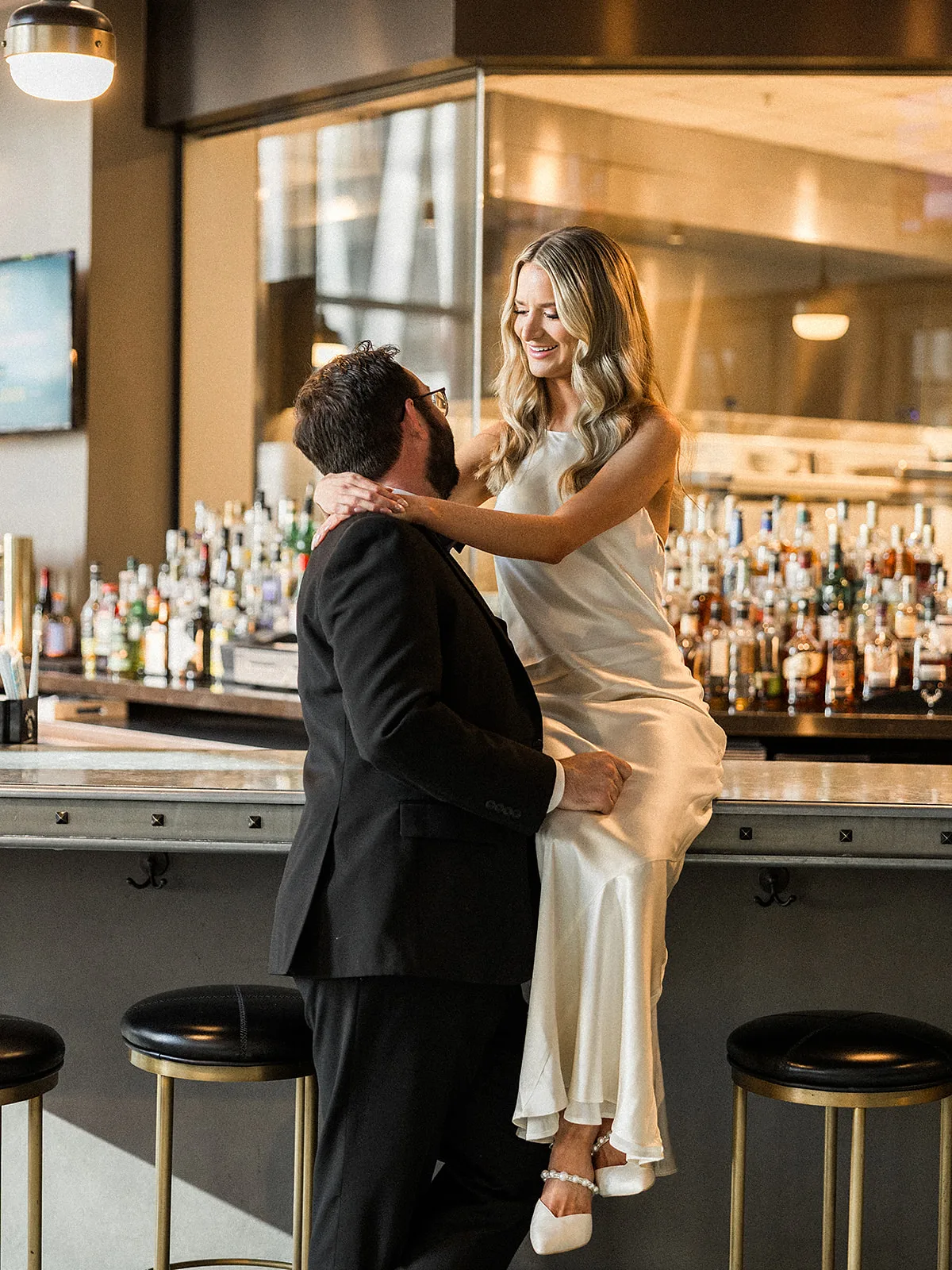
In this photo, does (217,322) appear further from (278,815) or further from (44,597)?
(278,815)

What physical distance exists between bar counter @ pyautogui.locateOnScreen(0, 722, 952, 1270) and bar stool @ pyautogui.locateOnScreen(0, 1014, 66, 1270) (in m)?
0.26

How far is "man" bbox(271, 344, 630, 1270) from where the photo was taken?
5.73 feet

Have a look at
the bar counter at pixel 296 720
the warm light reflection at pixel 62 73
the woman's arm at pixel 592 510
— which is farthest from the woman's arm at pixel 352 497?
the warm light reflection at pixel 62 73

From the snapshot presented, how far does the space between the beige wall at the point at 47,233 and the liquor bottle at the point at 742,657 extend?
2.60 meters

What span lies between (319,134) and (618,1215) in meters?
4.17

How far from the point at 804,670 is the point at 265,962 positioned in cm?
222

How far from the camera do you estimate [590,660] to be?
7.14ft

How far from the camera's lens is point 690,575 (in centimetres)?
461

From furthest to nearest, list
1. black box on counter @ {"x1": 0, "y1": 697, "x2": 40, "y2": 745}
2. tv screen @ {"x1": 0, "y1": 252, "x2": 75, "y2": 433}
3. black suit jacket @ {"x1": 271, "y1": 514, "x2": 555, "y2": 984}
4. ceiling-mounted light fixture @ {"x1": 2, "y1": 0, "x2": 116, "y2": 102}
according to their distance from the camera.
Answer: tv screen @ {"x1": 0, "y1": 252, "x2": 75, "y2": 433} → ceiling-mounted light fixture @ {"x1": 2, "y1": 0, "x2": 116, "y2": 102} → black box on counter @ {"x1": 0, "y1": 697, "x2": 40, "y2": 745} → black suit jacket @ {"x1": 271, "y1": 514, "x2": 555, "y2": 984}

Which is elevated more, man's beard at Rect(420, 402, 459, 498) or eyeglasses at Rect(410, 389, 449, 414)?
eyeglasses at Rect(410, 389, 449, 414)

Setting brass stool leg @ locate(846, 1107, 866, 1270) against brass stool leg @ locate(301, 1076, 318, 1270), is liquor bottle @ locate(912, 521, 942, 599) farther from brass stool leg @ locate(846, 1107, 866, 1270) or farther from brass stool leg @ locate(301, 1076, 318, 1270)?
brass stool leg @ locate(301, 1076, 318, 1270)

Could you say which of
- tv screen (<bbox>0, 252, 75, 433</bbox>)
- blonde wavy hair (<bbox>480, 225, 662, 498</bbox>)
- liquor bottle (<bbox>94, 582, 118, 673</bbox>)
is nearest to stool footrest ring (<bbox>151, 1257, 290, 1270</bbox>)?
blonde wavy hair (<bbox>480, 225, 662, 498</bbox>)

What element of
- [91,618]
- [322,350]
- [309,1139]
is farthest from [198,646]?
[309,1139]

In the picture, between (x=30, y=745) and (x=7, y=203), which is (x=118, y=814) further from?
(x=7, y=203)
